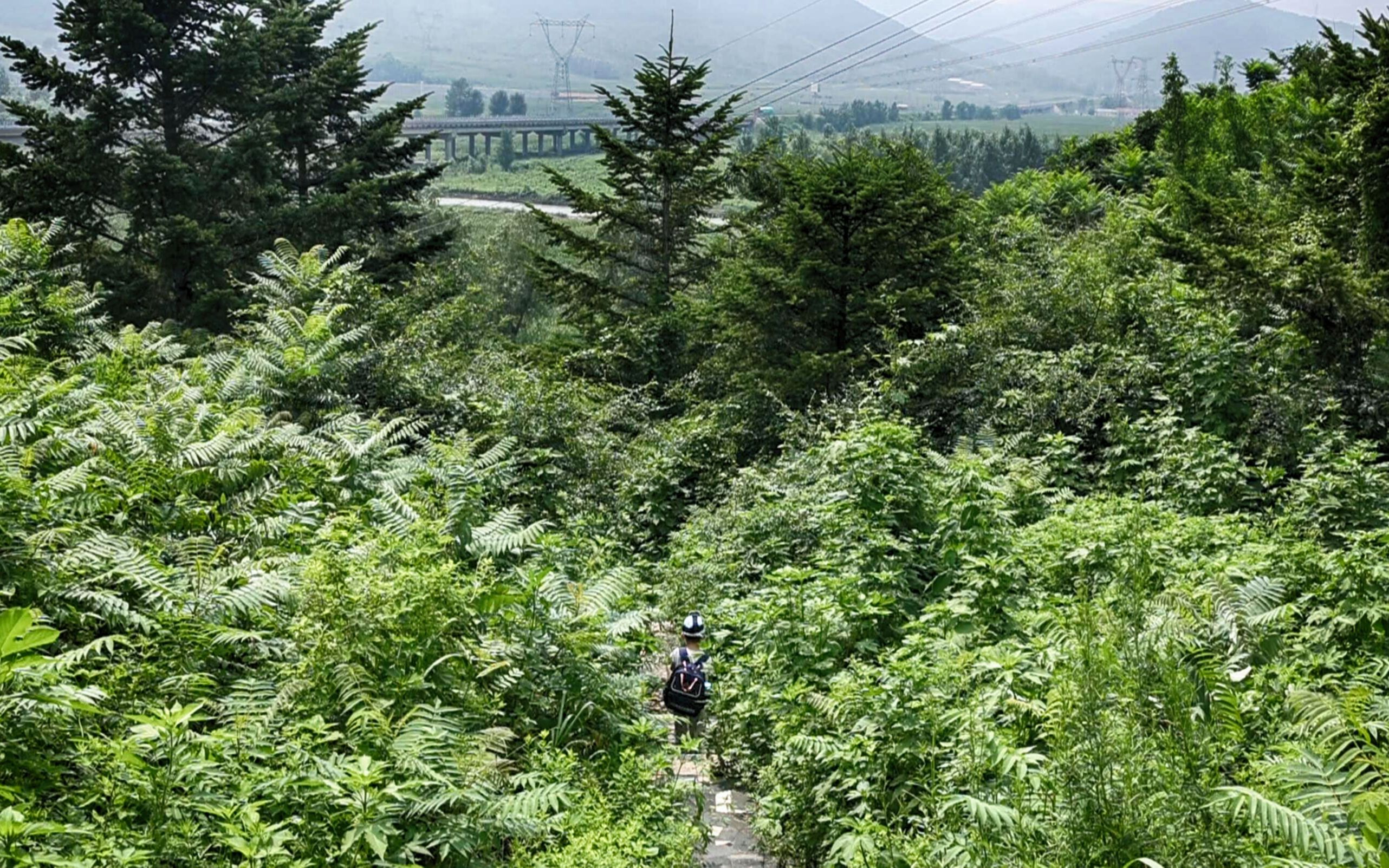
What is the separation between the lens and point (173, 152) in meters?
22.2

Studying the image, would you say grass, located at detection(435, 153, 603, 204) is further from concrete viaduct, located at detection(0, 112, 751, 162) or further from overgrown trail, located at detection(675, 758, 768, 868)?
overgrown trail, located at detection(675, 758, 768, 868)

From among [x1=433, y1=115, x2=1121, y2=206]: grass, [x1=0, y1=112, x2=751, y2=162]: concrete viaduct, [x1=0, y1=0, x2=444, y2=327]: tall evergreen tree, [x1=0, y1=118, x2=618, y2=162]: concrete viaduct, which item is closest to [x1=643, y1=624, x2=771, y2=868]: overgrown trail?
[x1=0, y1=0, x2=444, y2=327]: tall evergreen tree

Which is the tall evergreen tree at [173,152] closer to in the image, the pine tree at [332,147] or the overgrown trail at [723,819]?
the pine tree at [332,147]

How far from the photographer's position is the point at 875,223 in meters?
16.5

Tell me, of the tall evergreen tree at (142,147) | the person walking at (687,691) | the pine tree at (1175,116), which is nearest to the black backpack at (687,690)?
the person walking at (687,691)

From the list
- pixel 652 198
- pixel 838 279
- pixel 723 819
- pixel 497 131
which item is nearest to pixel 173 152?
pixel 652 198

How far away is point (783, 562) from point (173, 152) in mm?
18717

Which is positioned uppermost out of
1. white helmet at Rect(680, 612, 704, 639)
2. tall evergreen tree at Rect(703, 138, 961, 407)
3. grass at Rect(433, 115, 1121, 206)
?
grass at Rect(433, 115, 1121, 206)

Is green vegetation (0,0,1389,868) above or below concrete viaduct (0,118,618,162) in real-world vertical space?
below

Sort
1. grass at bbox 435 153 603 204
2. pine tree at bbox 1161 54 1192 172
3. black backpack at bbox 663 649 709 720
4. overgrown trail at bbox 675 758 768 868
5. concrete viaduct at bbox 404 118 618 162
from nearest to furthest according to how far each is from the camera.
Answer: overgrown trail at bbox 675 758 768 868 → black backpack at bbox 663 649 709 720 → pine tree at bbox 1161 54 1192 172 → grass at bbox 435 153 603 204 → concrete viaduct at bbox 404 118 618 162

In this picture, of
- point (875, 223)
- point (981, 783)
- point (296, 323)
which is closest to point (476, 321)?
point (875, 223)

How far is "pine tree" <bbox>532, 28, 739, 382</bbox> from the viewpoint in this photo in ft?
79.7

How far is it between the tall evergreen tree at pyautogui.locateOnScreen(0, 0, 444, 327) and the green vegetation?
6.92 m

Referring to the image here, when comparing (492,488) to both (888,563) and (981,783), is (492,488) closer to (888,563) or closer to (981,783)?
(888,563)
